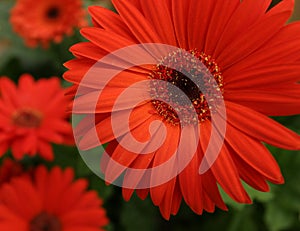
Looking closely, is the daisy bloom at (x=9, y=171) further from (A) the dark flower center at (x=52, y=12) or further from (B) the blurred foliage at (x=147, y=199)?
(A) the dark flower center at (x=52, y=12)

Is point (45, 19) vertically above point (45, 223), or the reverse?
point (45, 19)

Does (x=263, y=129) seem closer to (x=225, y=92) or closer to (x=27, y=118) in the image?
(x=225, y=92)

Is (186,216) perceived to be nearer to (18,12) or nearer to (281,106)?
(281,106)

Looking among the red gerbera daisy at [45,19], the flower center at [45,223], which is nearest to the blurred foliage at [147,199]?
the red gerbera daisy at [45,19]

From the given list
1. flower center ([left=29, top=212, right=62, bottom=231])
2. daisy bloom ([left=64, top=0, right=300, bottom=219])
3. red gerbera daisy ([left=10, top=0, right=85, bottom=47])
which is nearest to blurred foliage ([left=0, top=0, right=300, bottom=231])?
red gerbera daisy ([left=10, top=0, right=85, bottom=47])

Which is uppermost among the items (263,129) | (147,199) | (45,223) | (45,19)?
(45,19)

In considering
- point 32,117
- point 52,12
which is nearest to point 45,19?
point 52,12
